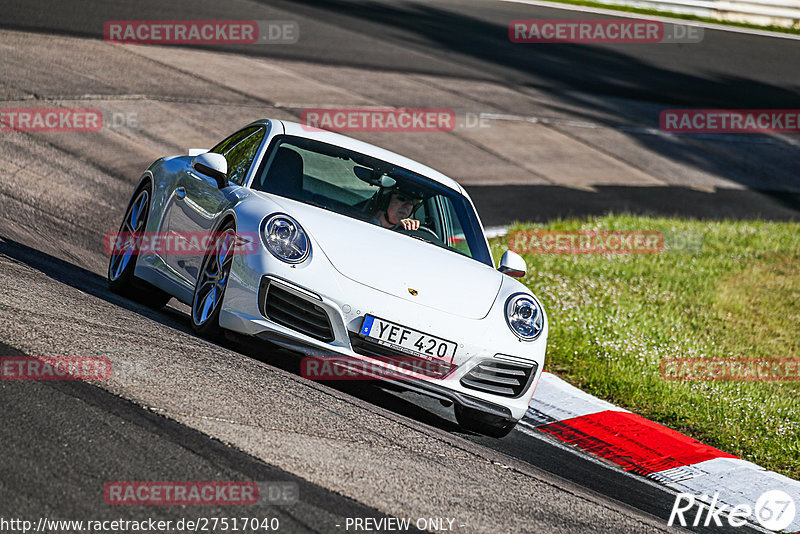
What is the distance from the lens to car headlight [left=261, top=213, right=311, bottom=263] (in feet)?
18.4

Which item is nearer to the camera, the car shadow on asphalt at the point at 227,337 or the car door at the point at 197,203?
the car shadow on asphalt at the point at 227,337

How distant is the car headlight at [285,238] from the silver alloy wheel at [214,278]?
0.22m

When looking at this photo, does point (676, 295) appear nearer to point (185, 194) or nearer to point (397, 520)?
point (185, 194)

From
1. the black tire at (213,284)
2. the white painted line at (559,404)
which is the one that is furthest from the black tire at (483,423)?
the black tire at (213,284)
